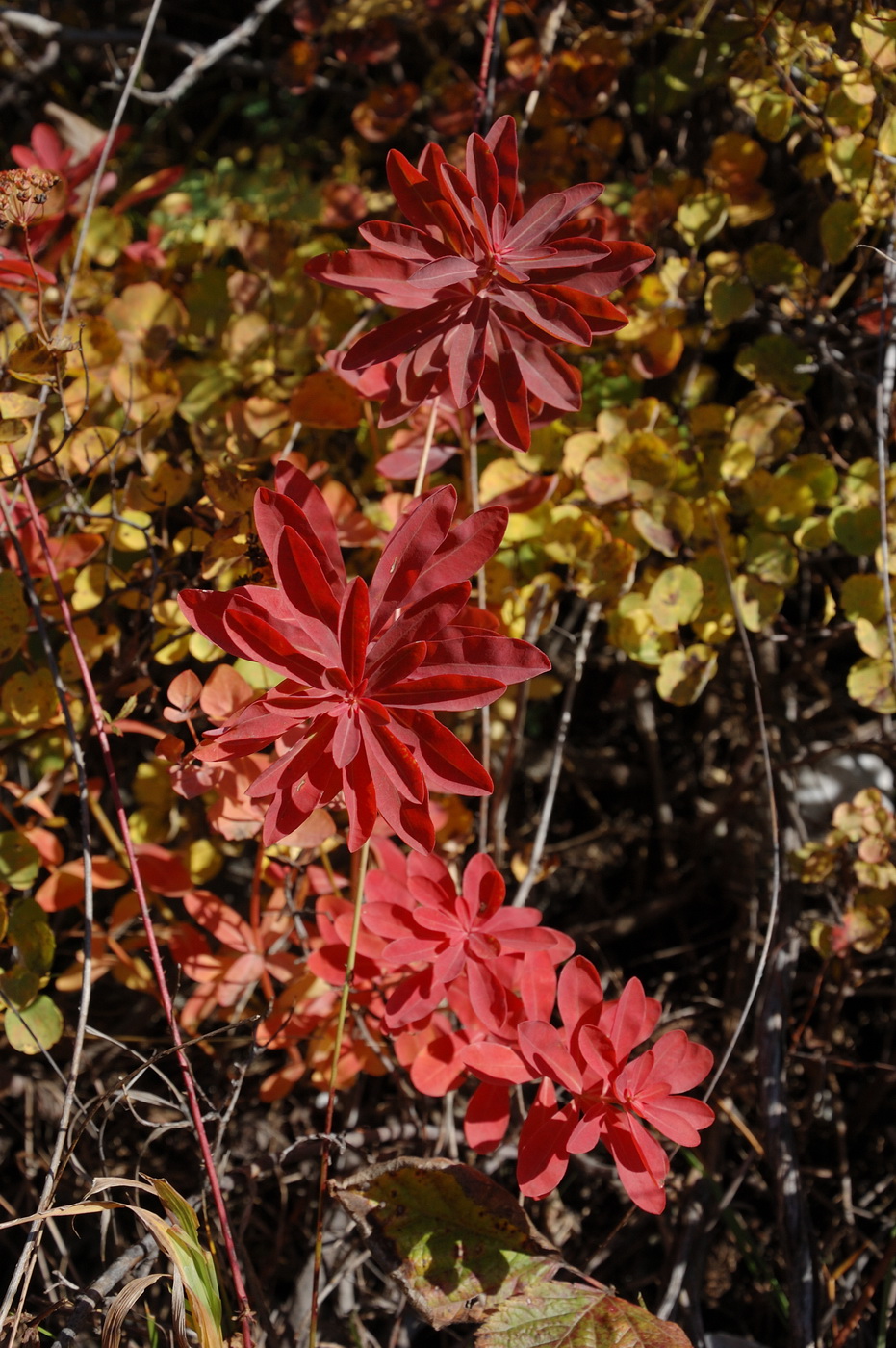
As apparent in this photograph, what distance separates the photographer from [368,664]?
2.69 ft

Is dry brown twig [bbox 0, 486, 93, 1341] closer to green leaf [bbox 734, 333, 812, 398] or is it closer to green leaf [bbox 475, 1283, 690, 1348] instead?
green leaf [bbox 475, 1283, 690, 1348]

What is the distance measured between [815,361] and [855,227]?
191 millimetres

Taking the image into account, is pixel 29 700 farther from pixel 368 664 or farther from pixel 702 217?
pixel 702 217

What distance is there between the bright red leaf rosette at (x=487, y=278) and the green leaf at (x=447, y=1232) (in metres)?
0.80

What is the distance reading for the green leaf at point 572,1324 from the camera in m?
0.93

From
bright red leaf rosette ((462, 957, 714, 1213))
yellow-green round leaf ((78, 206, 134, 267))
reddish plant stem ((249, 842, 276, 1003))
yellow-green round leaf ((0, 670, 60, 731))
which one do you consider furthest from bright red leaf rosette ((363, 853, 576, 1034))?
yellow-green round leaf ((78, 206, 134, 267))

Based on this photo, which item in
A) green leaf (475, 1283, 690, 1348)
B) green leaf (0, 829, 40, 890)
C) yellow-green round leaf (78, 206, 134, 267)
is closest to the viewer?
green leaf (475, 1283, 690, 1348)

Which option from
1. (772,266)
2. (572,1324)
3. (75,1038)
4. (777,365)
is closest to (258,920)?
(75,1038)

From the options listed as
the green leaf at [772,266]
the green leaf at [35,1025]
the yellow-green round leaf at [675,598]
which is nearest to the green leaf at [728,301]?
the green leaf at [772,266]

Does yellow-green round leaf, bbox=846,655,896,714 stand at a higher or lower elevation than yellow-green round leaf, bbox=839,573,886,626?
lower

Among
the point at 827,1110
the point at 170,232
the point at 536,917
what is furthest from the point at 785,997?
the point at 170,232

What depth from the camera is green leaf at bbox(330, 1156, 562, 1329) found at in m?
0.97

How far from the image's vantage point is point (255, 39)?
1.99 m

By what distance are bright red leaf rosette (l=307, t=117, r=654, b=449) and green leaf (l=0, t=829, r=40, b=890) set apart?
0.74m
